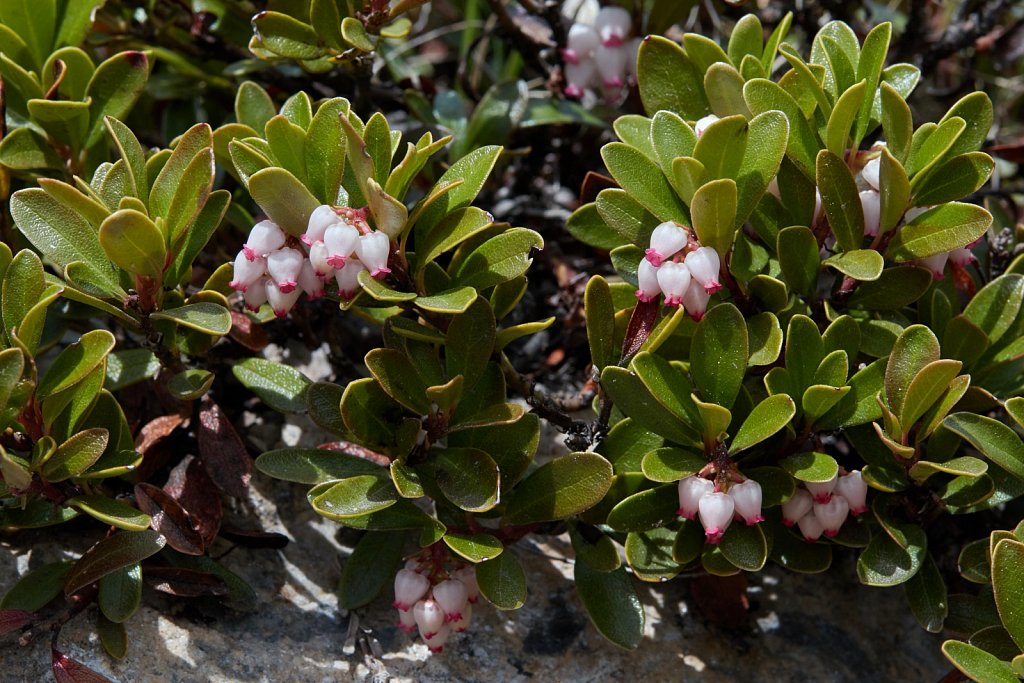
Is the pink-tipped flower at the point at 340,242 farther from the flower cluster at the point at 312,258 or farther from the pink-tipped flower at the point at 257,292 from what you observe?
the pink-tipped flower at the point at 257,292

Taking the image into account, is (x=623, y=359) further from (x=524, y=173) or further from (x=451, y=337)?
(x=524, y=173)

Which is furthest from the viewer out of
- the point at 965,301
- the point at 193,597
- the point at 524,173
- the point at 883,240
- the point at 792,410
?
the point at 524,173

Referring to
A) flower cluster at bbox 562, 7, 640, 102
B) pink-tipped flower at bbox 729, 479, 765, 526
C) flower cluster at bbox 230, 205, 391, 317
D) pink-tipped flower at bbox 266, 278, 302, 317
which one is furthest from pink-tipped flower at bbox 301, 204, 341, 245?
flower cluster at bbox 562, 7, 640, 102

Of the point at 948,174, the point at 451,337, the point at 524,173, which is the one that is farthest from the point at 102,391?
the point at 948,174

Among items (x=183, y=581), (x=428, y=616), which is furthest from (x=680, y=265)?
(x=183, y=581)

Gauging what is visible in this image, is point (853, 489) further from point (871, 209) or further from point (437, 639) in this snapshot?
point (437, 639)

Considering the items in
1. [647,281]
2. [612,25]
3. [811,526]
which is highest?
[612,25]

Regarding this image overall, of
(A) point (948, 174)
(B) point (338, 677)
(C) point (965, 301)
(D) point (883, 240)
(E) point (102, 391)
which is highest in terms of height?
(A) point (948, 174)
